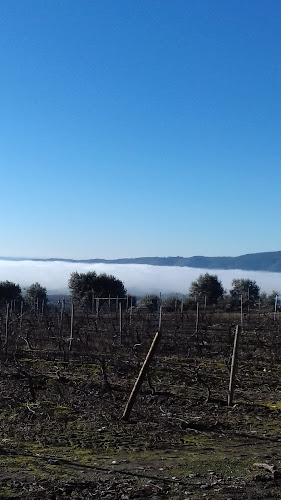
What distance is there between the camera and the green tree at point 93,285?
60188 mm

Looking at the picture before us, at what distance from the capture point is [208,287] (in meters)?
62.6

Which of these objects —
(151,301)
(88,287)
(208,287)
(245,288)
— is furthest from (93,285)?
(245,288)

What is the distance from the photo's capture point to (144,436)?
880 centimetres

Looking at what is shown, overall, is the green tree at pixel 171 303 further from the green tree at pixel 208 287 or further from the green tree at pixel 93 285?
the green tree at pixel 93 285

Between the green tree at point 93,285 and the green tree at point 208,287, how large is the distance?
8071mm

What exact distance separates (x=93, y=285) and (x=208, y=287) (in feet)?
42.1

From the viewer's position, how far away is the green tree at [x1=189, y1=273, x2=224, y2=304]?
62.0 m

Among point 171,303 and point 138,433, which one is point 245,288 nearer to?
point 171,303

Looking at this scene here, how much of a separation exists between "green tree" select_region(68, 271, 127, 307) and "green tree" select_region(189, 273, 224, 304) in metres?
8.07

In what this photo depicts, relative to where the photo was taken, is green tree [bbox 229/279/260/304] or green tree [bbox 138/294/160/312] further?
green tree [bbox 229/279/260/304]

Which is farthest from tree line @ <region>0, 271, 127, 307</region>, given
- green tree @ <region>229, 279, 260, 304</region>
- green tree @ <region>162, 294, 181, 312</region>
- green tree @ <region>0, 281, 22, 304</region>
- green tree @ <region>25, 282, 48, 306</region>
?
green tree @ <region>229, 279, 260, 304</region>

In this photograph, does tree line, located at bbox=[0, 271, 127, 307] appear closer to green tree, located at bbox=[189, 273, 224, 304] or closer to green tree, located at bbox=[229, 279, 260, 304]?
green tree, located at bbox=[189, 273, 224, 304]

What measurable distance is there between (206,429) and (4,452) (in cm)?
347

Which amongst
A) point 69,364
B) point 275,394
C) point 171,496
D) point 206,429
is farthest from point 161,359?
point 171,496
